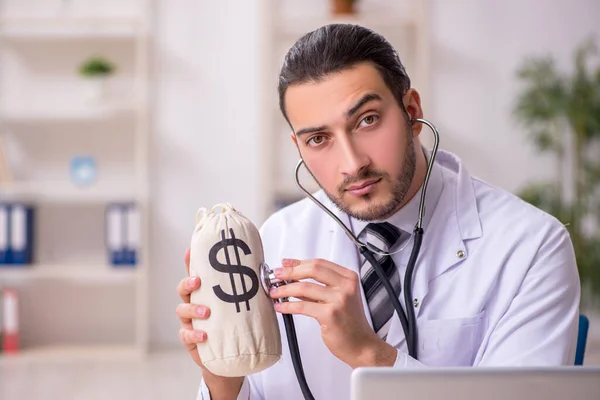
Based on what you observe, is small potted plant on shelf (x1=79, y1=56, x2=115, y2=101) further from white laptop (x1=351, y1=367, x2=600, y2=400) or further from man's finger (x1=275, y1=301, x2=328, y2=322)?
white laptop (x1=351, y1=367, x2=600, y2=400)

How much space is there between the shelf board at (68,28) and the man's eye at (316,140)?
2854mm

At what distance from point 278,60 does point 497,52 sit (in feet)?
4.01

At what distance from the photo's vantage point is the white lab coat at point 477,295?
1.12 m

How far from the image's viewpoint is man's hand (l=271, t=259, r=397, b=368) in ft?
3.21

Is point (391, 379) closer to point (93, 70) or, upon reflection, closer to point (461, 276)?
point (461, 276)

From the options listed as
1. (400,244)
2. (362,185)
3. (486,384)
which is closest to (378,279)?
(400,244)

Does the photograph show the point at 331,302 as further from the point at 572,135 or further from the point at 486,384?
the point at 572,135

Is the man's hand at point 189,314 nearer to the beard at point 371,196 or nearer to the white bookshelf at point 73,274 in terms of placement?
the beard at point 371,196

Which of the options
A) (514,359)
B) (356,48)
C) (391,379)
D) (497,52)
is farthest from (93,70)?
(391,379)

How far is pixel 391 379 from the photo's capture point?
1.94ft

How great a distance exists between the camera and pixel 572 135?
402 cm

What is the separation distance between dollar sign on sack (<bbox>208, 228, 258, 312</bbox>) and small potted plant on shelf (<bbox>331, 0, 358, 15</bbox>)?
3.02 m

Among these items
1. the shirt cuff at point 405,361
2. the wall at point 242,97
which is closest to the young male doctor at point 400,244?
the shirt cuff at point 405,361

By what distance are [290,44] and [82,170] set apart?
4.31 feet
